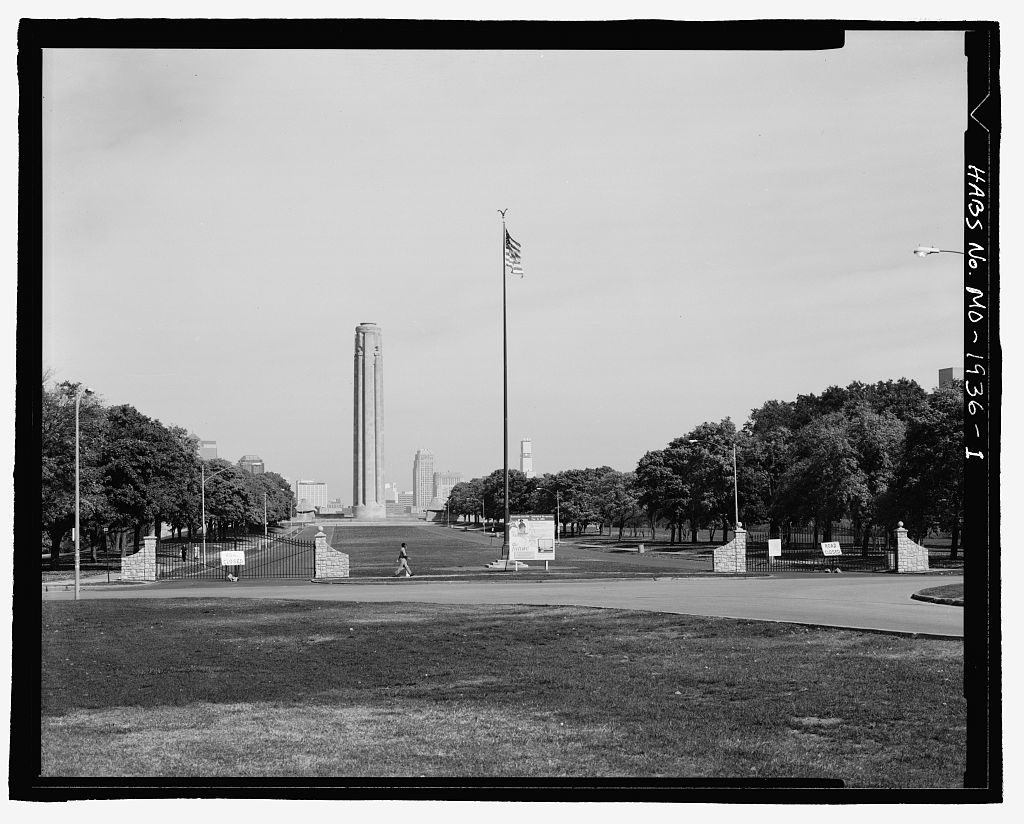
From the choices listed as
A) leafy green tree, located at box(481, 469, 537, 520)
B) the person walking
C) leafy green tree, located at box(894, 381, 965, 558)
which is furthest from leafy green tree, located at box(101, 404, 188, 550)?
leafy green tree, located at box(481, 469, 537, 520)

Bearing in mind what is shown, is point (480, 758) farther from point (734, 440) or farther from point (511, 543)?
point (734, 440)

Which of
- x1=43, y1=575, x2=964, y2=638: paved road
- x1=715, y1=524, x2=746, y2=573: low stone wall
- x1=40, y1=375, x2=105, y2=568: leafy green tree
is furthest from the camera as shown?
x1=715, y1=524, x2=746, y2=573: low stone wall

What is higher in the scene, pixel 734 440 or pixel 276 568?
pixel 734 440

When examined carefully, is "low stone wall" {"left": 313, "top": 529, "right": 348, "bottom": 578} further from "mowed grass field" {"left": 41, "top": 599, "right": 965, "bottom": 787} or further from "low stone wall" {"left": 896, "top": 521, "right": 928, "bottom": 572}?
"low stone wall" {"left": 896, "top": 521, "right": 928, "bottom": 572}

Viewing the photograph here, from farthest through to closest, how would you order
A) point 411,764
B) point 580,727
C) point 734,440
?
point 734,440, point 580,727, point 411,764

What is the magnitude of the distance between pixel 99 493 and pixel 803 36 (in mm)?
40160

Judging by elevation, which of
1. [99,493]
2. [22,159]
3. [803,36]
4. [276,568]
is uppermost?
[803,36]

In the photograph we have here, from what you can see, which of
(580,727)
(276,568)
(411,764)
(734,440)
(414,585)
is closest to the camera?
(411,764)

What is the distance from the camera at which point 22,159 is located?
7.43 meters

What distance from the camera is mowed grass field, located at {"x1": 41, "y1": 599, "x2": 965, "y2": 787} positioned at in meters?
8.88

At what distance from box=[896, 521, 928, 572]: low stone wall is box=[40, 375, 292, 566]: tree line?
83.8 feet

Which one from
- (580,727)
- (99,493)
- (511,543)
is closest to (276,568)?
(99,493)

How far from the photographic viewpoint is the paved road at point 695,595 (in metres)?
19.3

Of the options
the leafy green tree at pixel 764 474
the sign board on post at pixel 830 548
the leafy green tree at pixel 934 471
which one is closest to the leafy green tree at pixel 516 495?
the leafy green tree at pixel 764 474
